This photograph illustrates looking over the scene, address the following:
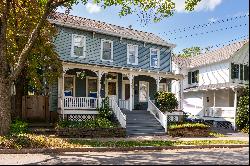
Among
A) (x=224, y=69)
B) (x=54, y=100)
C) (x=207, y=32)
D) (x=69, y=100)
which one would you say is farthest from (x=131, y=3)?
(x=224, y=69)

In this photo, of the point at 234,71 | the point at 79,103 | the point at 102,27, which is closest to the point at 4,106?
the point at 79,103

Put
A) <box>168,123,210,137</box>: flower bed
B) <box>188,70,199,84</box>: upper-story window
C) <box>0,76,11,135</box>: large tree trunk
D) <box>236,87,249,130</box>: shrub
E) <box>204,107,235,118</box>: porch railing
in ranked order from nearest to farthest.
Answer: <box>236,87,249,130</box>: shrub → <box>0,76,11,135</box>: large tree trunk → <box>168,123,210,137</box>: flower bed → <box>204,107,235,118</box>: porch railing → <box>188,70,199,84</box>: upper-story window

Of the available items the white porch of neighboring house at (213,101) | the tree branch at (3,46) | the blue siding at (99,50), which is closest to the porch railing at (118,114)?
the blue siding at (99,50)

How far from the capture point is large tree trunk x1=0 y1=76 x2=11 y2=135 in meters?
15.6

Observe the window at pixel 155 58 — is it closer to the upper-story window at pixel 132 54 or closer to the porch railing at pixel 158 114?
the upper-story window at pixel 132 54

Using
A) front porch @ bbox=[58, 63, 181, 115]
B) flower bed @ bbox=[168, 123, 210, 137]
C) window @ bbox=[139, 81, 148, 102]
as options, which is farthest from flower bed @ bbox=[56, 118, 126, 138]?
window @ bbox=[139, 81, 148, 102]

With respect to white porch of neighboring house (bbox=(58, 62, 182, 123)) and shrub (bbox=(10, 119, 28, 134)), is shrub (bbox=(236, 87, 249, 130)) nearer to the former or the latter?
shrub (bbox=(10, 119, 28, 134))

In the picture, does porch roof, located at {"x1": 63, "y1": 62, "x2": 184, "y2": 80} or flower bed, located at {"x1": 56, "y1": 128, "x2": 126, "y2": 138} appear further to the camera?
porch roof, located at {"x1": 63, "y1": 62, "x2": 184, "y2": 80}

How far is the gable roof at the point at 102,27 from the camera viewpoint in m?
26.1

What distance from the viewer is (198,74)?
3856cm

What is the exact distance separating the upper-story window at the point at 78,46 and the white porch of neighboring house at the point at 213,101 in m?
12.4

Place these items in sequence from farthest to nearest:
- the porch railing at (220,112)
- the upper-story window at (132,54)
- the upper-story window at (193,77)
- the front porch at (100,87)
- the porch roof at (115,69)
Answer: the upper-story window at (193,77) < the upper-story window at (132,54) < the porch railing at (220,112) < the front porch at (100,87) < the porch roof at (115,69)

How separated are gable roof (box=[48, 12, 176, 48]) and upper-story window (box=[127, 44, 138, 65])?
0.78 meters

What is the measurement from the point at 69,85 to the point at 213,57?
56.1 ft
